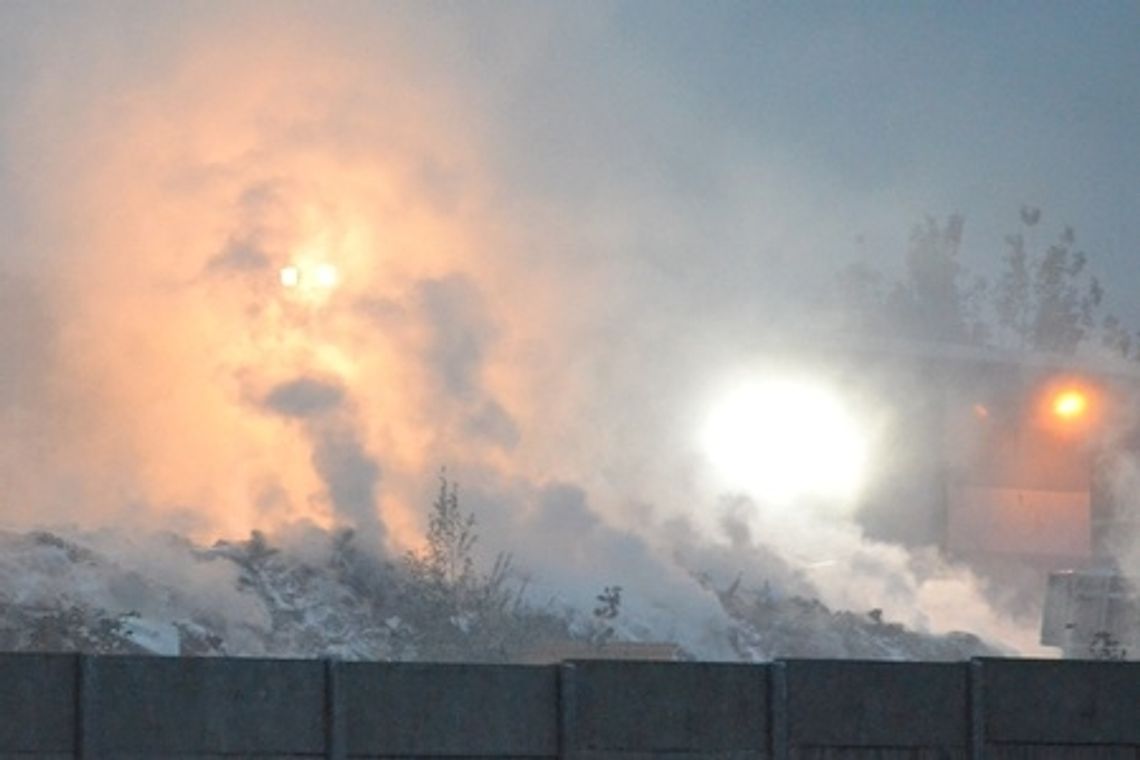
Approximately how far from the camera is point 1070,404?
175 ft

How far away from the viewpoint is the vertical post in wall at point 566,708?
15.1 meters

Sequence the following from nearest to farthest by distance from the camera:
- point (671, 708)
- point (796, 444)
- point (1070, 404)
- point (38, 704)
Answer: point (38, 704), point (671, 708), point (796, 444), point (1070, 404)

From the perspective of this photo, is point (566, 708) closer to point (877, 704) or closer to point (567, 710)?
point (567, 710)

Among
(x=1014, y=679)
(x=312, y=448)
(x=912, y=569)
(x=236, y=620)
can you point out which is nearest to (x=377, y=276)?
(x=312, y=448)

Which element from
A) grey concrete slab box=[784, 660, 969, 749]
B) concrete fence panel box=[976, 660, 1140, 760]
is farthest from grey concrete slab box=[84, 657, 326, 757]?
concrete fence panel box=[976, 660, 1140, 760]

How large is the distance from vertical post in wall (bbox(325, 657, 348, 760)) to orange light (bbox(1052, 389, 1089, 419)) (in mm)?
40716

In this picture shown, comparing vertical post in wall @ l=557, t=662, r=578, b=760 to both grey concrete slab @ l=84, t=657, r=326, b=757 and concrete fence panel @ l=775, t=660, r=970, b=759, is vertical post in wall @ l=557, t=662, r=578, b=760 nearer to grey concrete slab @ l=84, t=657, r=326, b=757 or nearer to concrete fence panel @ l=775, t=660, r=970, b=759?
concrete fence panel @ l=775, t=660, r=970, b=759

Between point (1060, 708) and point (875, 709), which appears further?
point (1060, 708)

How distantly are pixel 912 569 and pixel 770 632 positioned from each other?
12924mm

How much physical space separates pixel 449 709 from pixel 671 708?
165 centimetres

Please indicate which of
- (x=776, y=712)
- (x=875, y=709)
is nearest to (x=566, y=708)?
(x=776, y=712)

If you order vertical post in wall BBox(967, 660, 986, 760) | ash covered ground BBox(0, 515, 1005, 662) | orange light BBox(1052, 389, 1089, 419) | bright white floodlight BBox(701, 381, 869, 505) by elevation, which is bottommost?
vertical post in wall BBox(967, 660, 986, 760)

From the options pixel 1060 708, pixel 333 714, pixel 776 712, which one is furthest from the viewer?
pixel 1060 708

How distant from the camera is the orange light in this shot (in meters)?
53.1
